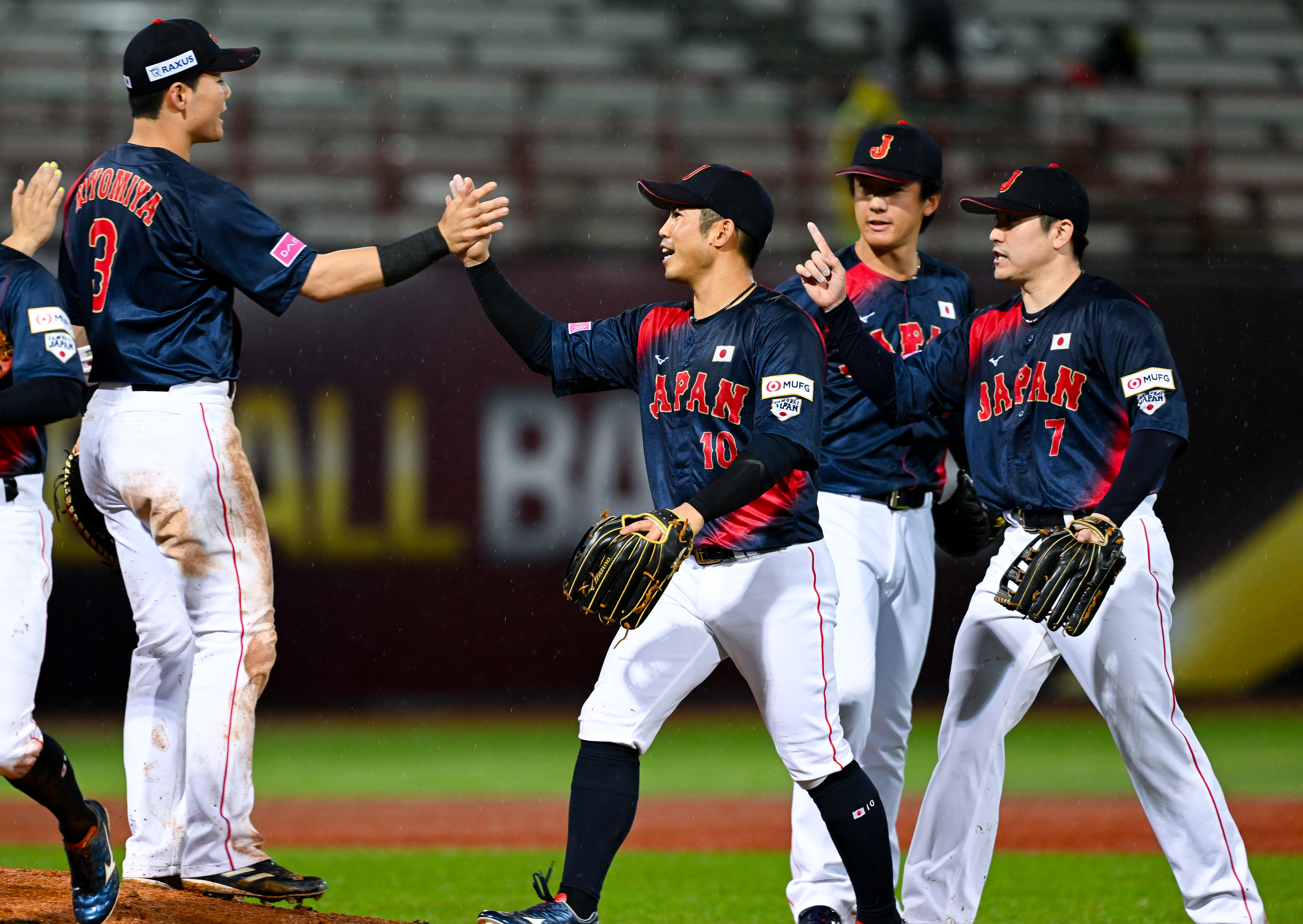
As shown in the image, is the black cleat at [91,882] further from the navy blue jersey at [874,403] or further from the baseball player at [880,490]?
the navy blue jersey at [874,403]

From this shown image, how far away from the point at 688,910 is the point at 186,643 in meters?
2.00

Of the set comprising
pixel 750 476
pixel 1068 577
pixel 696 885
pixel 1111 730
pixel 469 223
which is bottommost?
pixel 696 885

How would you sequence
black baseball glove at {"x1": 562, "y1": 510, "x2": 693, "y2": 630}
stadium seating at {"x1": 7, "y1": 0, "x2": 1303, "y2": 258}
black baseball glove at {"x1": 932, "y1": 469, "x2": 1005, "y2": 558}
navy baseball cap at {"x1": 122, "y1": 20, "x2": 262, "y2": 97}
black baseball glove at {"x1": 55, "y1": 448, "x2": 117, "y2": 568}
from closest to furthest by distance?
black baseball glove at {"x1": 562, "y1": 510, "x2": 693, "y2": 630}
navy baseball cap at {"x1": 122, "y1": 20, "x2": 262, "y2": 97}
black baseball glove at {"x1": 55, "y1": 448, "x2": 117, "y2": 568}
black baseball glove at {"x1": 932, "y1": 469, "x2": 1005, "y2": 558}
stadium seating at {"x1": 7, "y1": 0, "x2": 1303, "y2": 258}

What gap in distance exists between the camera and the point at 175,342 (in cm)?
388

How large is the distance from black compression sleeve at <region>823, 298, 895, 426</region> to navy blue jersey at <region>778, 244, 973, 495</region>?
12 cm

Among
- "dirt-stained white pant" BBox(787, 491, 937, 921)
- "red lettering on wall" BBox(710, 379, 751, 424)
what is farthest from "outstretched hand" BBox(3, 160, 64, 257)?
"dirt-stained white pant" BBox(787, 491, 937, 921)

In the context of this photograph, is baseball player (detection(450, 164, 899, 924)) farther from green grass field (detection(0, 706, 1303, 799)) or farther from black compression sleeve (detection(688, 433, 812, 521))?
green grass field (detection(0, 706, 1303, 799))

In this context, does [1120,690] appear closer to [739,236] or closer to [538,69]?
[739,236]

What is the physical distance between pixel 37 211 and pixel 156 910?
1.83m

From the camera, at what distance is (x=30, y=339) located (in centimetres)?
351

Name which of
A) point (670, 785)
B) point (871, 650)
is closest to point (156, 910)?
point (871, 650)

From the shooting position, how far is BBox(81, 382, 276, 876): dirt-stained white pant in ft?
12.6

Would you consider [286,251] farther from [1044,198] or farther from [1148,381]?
[1148,381]

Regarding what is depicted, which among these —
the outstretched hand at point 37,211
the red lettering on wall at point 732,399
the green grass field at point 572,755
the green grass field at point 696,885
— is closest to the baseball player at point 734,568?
the red lettering on wall at point 732,399
